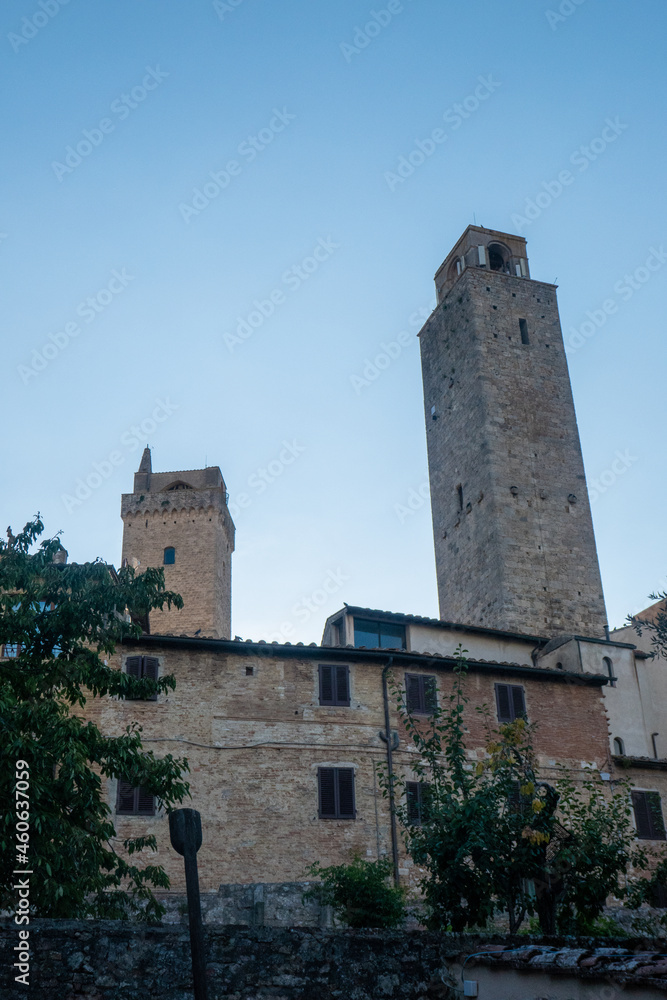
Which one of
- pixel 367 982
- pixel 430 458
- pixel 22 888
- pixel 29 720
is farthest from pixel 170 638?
pixel 430 458

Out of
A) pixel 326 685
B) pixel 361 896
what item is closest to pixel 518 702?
pixel 326 685

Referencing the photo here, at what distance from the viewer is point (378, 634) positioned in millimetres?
25516

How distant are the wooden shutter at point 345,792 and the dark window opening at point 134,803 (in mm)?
3960

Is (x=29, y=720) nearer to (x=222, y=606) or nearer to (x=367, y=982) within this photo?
(x=367, y=982)

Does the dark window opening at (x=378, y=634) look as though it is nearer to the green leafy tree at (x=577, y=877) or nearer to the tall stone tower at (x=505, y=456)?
the tall stone tower at (x=505, y=456)

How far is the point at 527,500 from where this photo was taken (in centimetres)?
3709

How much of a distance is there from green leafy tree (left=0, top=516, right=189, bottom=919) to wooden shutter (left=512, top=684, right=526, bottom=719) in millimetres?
10529

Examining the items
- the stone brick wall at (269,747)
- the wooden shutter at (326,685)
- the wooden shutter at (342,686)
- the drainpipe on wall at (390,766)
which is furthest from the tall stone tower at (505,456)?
the wooden shutter at (326,685)

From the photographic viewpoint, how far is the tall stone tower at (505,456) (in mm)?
35469

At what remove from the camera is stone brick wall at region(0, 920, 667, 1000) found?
25.9 ft

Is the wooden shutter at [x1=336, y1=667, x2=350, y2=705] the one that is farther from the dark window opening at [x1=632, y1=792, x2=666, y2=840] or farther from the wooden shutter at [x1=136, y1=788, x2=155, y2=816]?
the dark window opening at [x1=632, y1=792, x2=666, y2=840]

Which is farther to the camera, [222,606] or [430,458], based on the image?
[222,606]

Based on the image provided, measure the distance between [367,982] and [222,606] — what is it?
4814cm

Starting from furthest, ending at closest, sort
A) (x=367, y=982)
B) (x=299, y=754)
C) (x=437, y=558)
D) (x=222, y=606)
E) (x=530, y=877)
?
1. (x=222, y=606)
2. (x=437, y=558)
3. (x=299, y=754)
4. (x=530, y=877)
5. (x=367, y=982)
